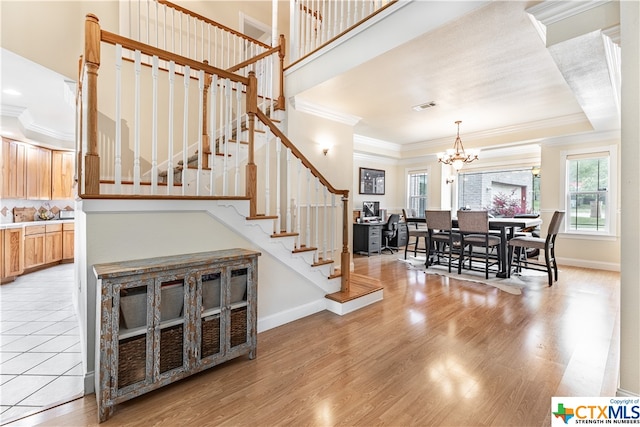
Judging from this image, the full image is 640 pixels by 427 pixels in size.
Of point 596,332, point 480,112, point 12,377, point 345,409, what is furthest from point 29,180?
point 596,332

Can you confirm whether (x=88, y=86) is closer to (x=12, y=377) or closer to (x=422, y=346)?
(x=12, y=377)

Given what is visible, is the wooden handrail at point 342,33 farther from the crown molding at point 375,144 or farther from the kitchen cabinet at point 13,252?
the kitchen cabinet at point 13,252

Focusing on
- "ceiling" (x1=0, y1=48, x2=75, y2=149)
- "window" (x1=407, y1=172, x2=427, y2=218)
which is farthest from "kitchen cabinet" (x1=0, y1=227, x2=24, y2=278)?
"window" (x1=407, y1=172, x2=427, y2=218)

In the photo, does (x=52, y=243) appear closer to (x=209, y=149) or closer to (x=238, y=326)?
(x=209, y=149)

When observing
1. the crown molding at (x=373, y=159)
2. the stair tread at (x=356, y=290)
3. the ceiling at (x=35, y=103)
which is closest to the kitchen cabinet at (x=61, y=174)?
the ceiling at (x=35, y=103)

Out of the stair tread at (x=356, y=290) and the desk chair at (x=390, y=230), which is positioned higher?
the desk chair at (x=390, y=230)

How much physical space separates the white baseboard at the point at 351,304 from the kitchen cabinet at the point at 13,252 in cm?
A: 491

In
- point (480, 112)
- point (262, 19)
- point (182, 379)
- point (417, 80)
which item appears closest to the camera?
point (182, 379)

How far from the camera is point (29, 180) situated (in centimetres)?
518

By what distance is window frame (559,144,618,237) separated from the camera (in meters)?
5.18

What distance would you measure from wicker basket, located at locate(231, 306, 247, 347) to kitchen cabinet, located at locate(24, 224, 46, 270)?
16.3 ft

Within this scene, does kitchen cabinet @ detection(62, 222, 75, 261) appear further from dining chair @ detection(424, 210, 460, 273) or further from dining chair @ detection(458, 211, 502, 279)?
dining chair @ detection(458, 211, 502, 279)

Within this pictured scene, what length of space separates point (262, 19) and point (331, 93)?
322cm

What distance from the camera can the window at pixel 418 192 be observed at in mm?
8008
